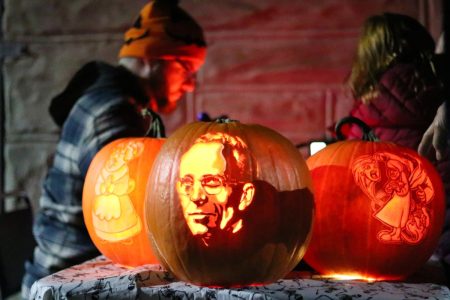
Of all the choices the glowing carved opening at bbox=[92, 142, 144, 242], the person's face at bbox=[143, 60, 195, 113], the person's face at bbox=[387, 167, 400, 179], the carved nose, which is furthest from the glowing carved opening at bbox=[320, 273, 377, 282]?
the person's face at bbox=[143, 60, 195, 113]

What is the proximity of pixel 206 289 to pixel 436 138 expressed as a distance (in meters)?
0.64

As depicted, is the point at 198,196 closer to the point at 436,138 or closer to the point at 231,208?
the point at 231,208

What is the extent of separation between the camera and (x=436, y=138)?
148 centimetres

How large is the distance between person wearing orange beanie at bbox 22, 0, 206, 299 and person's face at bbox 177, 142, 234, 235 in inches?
16.8

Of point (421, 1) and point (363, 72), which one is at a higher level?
point (421, 1)

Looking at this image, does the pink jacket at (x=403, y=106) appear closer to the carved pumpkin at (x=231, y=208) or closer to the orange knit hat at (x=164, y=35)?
the carved pumpkin at (x=231, y=208)

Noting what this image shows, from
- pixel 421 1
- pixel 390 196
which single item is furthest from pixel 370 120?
pixel 421 1

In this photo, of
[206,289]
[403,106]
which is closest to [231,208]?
[206,289]

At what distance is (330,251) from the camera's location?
1.37m

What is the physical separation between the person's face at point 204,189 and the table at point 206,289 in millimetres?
127

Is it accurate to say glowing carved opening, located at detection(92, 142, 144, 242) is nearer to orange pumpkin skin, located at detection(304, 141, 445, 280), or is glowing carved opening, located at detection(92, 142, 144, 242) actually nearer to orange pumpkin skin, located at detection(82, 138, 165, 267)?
orange pumpkin skin, located at detection(82, 138, 165, 267)

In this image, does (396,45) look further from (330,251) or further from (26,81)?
(26,81)

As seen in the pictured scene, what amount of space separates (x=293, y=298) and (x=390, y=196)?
1.03 feet

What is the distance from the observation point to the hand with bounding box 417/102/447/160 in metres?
1.46
